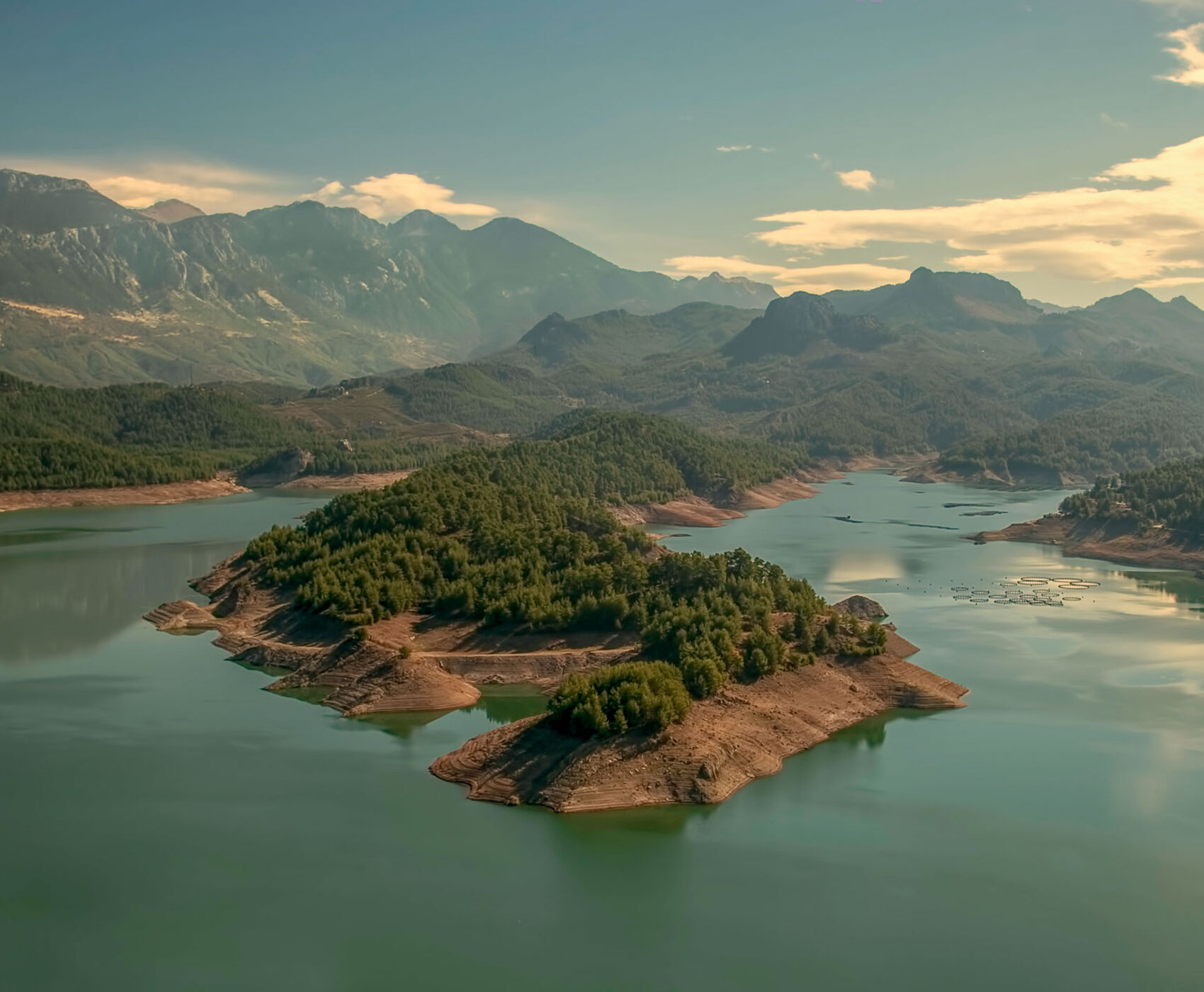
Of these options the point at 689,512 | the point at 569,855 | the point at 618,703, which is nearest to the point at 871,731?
the point at 618,703

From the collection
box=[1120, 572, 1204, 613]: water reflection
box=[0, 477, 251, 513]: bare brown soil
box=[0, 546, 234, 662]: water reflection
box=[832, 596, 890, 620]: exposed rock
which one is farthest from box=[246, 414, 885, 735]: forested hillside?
box=[0, 477, 251, 513]: bare brown soil

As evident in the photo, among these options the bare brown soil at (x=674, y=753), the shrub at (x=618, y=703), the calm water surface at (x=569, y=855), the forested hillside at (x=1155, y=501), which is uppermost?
the forested hillside at (x=1155, y=501)

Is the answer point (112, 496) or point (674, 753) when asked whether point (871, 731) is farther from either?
point (112, 496)

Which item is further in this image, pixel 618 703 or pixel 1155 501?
pixel 1155 501

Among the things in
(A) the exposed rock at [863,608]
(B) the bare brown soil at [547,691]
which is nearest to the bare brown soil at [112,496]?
(B) the bare brown soil at [547,691]

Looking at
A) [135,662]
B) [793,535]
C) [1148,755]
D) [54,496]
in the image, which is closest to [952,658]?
[1148,755]

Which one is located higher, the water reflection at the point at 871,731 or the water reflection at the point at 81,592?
the water reflection at the point at 871,731

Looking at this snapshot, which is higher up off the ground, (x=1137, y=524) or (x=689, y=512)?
(x=1137, y=524)

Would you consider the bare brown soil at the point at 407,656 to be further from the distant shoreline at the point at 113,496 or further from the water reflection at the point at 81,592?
the distant shoreline at the point at 113,496
